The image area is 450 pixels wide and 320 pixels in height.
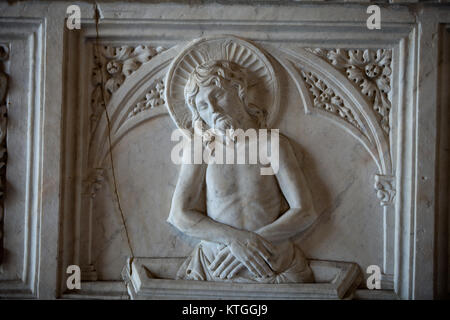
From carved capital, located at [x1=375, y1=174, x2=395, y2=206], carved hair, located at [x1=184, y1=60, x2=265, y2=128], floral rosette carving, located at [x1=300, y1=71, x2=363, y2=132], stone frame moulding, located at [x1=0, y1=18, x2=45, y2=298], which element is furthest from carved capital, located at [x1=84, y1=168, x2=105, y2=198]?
carved capital, located at [x1=375, y1=174, x2=395, y2=206]

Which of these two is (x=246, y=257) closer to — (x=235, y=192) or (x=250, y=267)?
(x=250, y=267)

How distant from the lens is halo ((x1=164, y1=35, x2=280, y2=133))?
275 cm

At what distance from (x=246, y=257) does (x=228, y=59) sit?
3.44 feet

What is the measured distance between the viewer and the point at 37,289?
269cm

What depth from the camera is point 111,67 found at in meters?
2.82

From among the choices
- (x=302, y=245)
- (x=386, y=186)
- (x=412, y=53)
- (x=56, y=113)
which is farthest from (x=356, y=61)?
(x=56, y=113)

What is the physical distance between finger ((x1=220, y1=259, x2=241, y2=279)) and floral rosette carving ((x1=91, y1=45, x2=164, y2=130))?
3.44 feet

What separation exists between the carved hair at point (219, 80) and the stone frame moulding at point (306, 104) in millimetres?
180

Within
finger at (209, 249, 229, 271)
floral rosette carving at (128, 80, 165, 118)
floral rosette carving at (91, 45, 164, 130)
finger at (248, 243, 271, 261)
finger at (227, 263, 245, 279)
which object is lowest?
finger at (227, 263, 245, 279)

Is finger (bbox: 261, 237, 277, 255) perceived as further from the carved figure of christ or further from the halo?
the halo

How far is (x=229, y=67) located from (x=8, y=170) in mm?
1312

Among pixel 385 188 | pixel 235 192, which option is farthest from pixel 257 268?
pixel 385 188

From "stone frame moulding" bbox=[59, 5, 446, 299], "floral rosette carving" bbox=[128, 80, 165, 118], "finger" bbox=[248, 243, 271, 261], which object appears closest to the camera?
"finger" bbox=[248, 243, 271, 261]

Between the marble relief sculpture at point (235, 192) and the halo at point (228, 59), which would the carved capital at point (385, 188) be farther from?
the halo at point (228, 59)
